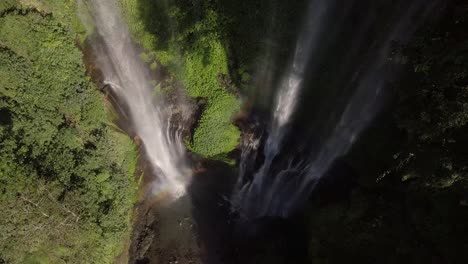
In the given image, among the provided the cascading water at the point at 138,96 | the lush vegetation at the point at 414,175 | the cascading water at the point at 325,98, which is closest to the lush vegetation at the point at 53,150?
the cascading water at the point at 138,96

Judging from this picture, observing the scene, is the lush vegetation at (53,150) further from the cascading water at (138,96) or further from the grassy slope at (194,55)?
the grassy slope at (194,55)

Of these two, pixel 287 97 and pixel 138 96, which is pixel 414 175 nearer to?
pixel 287 97

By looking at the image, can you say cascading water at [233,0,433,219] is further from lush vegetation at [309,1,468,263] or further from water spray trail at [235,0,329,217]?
lush vegetation at [309,1,468,263]

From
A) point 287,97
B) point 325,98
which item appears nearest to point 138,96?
point 287,97

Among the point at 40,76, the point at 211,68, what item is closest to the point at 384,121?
the point at 211,68

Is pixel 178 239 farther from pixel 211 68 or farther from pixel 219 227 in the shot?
pixel 211 68

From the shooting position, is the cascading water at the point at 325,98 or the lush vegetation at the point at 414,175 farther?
the cascading water at the point at 325,98
